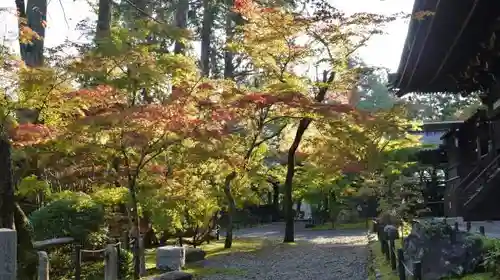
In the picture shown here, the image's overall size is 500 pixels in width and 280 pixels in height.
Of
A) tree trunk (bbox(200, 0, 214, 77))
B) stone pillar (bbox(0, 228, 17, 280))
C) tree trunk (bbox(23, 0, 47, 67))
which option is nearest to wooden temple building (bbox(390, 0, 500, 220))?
stone pillar (bbox(0, 228, 17, 280))

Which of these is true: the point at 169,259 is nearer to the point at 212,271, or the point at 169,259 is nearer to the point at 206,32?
the point at 212,271

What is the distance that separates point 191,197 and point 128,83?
422 cm

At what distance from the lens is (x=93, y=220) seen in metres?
10.9

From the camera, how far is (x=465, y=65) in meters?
10.7

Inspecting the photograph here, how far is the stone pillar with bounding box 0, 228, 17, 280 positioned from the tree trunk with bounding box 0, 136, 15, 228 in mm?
3974

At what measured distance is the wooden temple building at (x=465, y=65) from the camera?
7590 mm

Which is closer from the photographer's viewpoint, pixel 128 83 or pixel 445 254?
pixel 445 254

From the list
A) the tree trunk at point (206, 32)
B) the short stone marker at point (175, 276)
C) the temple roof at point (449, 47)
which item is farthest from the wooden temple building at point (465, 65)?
the tree trunk at point (206, 32)

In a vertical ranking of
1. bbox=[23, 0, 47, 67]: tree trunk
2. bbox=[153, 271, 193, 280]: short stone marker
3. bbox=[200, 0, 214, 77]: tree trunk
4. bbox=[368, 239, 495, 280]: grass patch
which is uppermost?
bbox=[200, 0, 214, 77]: tree trunk

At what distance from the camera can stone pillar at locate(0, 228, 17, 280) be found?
443 cm

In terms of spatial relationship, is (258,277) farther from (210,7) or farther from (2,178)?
(210,7)

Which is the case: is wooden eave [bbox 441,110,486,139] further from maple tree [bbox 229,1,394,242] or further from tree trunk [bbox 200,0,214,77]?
tree trunk [bbox 200,0,214,77]

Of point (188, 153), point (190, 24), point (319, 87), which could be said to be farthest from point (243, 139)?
point (190, 24)

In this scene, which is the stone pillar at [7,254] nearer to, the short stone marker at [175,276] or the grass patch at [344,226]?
the short stone marker at [175,276]
